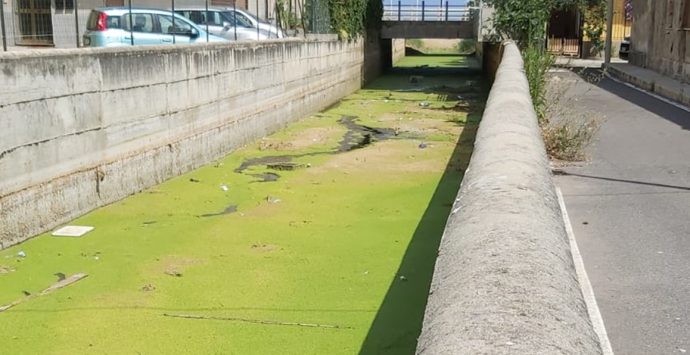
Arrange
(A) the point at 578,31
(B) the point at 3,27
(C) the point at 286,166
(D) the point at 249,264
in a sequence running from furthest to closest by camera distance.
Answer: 1. (A) the point at 578,31
2. (C) the point at 286,166
3. (B) the point at 3,27
4. (D) the point at 249,264

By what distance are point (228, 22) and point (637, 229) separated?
1213cm

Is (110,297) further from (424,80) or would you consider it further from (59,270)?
(424,80)

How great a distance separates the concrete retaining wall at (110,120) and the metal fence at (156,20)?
59 centimetres

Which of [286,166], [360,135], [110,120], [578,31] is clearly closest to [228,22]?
[360,135]

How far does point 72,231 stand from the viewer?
27.2 ft

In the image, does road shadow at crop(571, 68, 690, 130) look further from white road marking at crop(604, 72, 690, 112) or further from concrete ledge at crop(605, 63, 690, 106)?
concrete ledge at crop(605, 63, 690, 106)

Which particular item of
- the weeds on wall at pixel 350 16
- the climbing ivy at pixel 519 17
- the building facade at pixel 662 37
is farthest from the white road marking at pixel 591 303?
the climbing ivy at pixel 519 17

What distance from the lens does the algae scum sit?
554 cm

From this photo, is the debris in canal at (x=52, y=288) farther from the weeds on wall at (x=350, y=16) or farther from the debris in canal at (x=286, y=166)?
the weeds on wall at (x=350, y=16)

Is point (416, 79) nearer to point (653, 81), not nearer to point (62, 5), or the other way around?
point (653, 81)

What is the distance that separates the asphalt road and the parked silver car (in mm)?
8114

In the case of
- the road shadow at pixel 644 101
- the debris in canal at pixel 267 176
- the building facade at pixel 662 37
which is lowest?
the debris in canal at pixel 267 176

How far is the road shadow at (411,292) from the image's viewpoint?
538 cm

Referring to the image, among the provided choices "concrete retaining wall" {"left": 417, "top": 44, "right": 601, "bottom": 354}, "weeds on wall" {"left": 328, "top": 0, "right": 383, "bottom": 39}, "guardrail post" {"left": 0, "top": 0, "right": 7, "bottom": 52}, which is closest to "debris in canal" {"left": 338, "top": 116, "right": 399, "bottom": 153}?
"guardrail post" {"left": 0, "top": 0, "right": 7, "bottom": 52}
